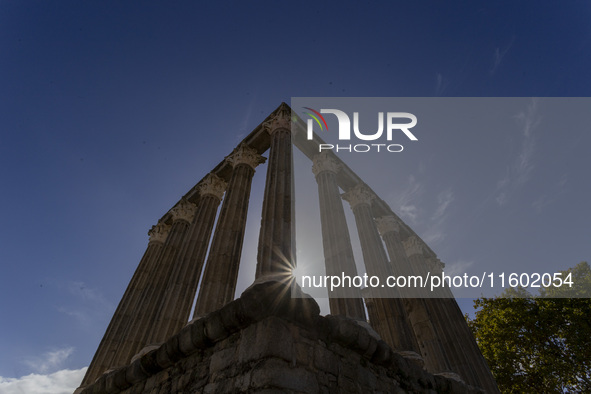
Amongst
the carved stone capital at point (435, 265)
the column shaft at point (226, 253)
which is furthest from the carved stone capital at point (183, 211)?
the carved stone capital at point (435, 265)

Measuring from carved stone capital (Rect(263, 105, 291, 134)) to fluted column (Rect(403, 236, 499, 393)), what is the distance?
12099 millimetres

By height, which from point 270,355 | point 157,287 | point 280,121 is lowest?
point 270,355

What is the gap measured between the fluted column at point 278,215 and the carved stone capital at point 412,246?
12.5m

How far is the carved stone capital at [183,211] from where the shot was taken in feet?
57.9

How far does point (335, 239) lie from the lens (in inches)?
504

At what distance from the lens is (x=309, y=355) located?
5090mm

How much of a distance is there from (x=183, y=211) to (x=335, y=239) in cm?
940

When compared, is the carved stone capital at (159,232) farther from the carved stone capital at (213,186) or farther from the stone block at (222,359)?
the stone block at (222,359)

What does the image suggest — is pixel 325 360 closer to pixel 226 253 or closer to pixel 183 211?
pixel 226 253

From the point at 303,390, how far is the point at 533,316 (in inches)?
979

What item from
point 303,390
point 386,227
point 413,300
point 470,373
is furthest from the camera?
point 386,227

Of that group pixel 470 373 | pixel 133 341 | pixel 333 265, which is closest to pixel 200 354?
pixel 333 265

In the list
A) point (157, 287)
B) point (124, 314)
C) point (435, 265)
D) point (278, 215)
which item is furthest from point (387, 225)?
point (124, 314)

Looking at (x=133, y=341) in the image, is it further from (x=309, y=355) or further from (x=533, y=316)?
(x=533, y=316)
